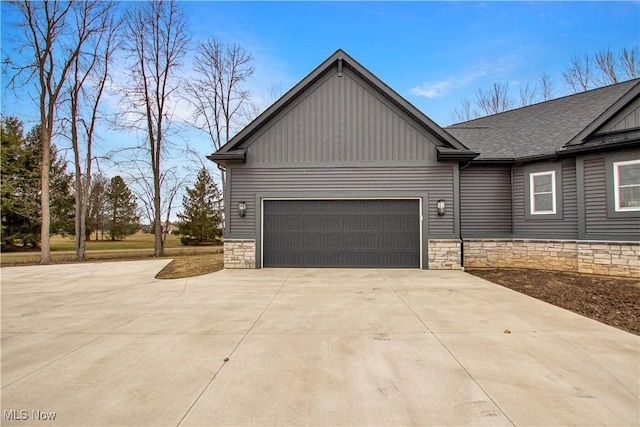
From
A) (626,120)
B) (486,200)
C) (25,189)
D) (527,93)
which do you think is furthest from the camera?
(527,93)

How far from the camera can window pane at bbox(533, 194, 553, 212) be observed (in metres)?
9.53

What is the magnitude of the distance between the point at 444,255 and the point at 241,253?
6.31m

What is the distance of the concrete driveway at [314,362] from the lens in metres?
2.30

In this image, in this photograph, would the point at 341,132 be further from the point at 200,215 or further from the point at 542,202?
the point at 200,215

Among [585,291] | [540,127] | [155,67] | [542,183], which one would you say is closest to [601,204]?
[542,183]

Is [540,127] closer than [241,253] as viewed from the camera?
No

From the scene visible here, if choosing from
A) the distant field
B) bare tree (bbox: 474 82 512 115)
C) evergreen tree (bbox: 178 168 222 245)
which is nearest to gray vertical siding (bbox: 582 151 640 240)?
bare tree (bbox: 474 82 512 115)

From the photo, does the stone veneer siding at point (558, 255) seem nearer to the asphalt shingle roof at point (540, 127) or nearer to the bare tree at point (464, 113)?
the asphalt shingle roof at point (540, 127)

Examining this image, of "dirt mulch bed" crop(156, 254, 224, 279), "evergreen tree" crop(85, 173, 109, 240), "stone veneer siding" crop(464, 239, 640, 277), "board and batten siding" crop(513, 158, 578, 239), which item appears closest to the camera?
"stone veneer siding" crop(464, 239, 640, 277)

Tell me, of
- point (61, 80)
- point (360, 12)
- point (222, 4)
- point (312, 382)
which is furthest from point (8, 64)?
point (312, 382)

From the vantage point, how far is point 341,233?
9422 millimetres

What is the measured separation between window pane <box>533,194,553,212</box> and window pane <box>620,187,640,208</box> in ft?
5.38

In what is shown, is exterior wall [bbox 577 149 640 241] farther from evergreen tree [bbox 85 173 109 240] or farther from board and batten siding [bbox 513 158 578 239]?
evergreen tree [bbox 85 173 109 240]

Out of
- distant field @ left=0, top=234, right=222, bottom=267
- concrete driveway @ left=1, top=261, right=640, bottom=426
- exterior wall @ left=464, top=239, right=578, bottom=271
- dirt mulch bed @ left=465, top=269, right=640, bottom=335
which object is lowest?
distant field @ left=0, top=234, right=222, bottom=267
